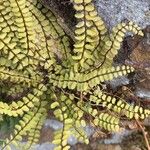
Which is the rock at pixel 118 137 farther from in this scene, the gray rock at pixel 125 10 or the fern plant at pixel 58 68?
the gray rock at pixel 125 10

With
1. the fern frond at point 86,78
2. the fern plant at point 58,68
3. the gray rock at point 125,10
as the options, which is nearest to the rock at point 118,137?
the fern plant at point 58,68

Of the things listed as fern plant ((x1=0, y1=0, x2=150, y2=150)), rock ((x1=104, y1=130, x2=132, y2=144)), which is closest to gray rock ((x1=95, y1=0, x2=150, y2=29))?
fern plant ((x1=0, y1=0, x2=150, y2=150))

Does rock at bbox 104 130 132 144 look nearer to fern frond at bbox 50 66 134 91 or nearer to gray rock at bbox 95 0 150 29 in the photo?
fern frond at bbox 50 66 134 91

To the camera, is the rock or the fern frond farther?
the rock

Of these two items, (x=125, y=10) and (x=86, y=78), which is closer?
(x=125, y=10)

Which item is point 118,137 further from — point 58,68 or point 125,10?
point 125,10

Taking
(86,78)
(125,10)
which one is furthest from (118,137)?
(125,10)

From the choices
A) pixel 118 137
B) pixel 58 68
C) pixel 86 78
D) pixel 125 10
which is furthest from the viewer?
pixel 118 137

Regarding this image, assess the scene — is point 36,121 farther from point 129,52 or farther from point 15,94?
point 129,52

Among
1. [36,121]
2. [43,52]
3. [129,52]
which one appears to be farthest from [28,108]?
[129,52]
